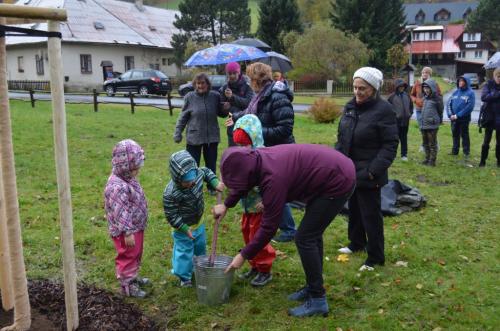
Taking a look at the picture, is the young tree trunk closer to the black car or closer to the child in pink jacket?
the child in pink jacket

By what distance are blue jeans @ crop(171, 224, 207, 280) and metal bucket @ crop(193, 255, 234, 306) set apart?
0.23 metres

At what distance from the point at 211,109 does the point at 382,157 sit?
10.8 feet

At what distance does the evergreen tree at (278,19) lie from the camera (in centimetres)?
3866

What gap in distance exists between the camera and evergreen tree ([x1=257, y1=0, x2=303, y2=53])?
3866 centimetres

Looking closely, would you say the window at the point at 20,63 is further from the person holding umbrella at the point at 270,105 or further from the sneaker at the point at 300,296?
the sneaker at the point at 300,296

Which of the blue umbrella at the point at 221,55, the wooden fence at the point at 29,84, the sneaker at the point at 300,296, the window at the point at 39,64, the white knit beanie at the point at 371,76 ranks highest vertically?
the window at the point at 39,64

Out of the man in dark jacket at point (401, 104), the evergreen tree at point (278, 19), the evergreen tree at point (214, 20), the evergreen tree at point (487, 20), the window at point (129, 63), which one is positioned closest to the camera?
the man in dark jacket at point (401, 104)

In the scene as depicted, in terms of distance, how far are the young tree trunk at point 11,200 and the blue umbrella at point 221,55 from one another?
739cm

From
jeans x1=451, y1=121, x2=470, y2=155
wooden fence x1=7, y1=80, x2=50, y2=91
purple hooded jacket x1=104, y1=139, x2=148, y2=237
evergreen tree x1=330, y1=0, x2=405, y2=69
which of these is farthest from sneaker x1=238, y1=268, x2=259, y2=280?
wooden fence x1=7, y1=80, x2=50, y2=91

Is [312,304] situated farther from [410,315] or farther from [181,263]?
[181,263]

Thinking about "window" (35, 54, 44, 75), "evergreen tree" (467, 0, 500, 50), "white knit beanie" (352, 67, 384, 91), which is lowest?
"white knit beanie" (352, 67, 384, 91)

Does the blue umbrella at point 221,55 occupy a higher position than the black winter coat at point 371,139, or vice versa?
the blue umbrella at point 221,55

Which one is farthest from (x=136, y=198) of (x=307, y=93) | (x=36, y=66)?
(x=36, y=66)

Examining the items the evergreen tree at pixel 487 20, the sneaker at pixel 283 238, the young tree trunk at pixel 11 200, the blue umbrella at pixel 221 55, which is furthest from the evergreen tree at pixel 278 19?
the young tree trunk at pixel 11 200
